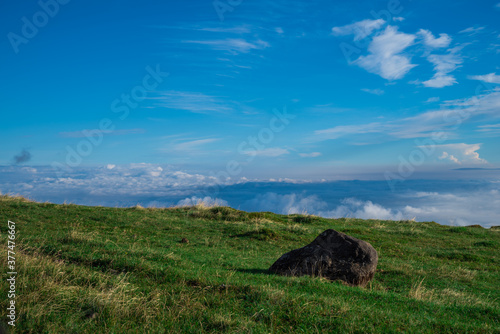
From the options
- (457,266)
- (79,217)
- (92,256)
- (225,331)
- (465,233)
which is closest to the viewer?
(225,331)

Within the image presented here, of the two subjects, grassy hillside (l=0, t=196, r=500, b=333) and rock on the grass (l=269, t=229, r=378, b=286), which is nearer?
grassy hillside (l=0, t=196, r=500, b=333)

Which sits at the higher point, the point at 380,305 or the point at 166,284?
the point at 166,284

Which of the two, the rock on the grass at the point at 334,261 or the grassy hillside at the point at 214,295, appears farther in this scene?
the rock on the grass at the point at 334,261

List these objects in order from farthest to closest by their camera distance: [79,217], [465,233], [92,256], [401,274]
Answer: [465,233]
[79,217]
[401,274]
[92,256]

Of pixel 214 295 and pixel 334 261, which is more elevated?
pixel 214 295

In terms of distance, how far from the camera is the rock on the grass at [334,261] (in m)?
11.6

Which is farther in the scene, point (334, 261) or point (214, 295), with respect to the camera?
point (334, 261)

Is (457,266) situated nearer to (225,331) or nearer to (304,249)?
(304,249)

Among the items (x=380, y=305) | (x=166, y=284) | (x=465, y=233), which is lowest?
(x=465, y=233)

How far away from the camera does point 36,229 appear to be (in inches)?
714

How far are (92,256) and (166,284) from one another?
3699 millimetres

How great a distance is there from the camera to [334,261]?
39.2ft

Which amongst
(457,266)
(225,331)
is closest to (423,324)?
(225,331)

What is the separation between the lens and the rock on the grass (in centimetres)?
1162
